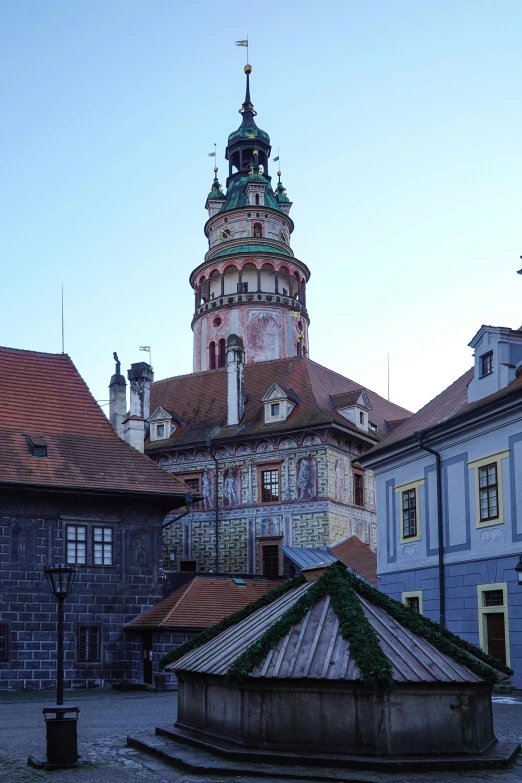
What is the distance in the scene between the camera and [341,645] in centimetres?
1141

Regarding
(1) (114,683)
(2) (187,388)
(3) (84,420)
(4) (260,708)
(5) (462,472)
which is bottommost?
(1) (114,683)

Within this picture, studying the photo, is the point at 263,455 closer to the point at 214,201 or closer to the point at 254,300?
the point at 254,300

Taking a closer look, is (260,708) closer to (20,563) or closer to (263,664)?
(263,664)

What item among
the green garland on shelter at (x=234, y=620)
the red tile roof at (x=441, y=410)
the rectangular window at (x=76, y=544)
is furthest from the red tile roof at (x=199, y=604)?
the green garland on shelter at (x=234, y=620)

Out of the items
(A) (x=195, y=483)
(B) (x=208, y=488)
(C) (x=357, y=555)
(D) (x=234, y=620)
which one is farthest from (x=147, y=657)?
(D) (x=234, y=620)

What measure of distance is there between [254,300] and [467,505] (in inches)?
1134

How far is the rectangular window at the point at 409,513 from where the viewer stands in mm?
25938

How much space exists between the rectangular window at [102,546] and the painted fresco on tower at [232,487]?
10375 mm

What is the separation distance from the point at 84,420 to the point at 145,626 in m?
6.61

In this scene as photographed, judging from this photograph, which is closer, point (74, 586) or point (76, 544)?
point (74, 586)

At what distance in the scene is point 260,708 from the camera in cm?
1124

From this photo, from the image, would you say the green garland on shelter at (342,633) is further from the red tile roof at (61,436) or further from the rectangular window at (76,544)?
the rectangular window at (76,544)

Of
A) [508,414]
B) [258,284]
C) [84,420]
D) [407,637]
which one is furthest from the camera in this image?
[258,284]

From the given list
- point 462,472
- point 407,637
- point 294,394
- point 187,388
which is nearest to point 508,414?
point 462,472
